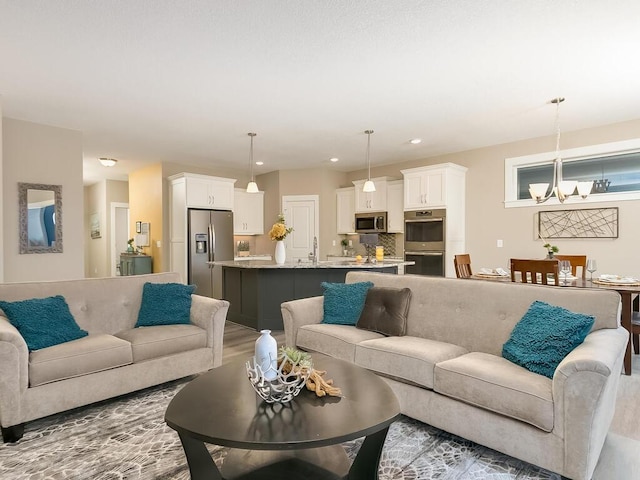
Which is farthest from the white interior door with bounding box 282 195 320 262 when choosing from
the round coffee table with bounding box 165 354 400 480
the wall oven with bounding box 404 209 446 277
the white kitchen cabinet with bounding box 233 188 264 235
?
the round coffee table with bounding box 165 354 400 480

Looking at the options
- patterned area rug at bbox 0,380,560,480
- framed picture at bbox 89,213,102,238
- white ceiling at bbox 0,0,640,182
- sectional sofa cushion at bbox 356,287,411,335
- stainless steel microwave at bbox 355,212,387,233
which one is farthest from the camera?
framed picture at bbox 89,213,102,238

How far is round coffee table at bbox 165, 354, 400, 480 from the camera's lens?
57.6 inches

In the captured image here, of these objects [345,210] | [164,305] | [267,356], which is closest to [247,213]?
[345,210]

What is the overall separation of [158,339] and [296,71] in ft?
8.33

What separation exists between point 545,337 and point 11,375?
10.1ft

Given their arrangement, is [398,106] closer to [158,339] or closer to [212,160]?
[158,339]

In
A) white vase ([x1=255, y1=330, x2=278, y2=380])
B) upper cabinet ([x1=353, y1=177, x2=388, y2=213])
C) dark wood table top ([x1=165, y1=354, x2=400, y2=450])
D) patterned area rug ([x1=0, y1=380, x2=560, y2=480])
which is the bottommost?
patterned area rug ([x1=0, y1=380, x2=560, y2=480])

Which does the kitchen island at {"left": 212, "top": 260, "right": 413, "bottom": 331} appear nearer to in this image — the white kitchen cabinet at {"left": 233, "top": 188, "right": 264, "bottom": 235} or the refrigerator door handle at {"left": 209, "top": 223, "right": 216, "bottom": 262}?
the refrigerator door handle at {"left": 209, "top": 223, "right": 216, "bottom": 262}

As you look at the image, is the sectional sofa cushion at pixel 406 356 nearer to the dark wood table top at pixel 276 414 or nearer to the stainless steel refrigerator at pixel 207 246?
the dark wood table top at pixel 276 414

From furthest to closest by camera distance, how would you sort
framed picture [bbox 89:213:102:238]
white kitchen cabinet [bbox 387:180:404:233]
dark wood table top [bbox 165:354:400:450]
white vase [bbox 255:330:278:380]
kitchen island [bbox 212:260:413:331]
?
framed picture [bbox 89:213:102:238] < white kitchen cabinet [bbox 387:180:404:233] < kitchen island [bbox 212:260:413:331] < white vase [bbox 255:330:278:380] < dark wood table top [bbox 165:354:400:450]

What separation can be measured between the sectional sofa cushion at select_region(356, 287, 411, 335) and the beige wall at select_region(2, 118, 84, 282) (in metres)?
4.17

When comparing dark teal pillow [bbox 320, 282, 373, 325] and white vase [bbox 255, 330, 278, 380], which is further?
dark teal pillow [bbox 320, 282, 373, 325]

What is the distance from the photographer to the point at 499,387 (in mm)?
2016

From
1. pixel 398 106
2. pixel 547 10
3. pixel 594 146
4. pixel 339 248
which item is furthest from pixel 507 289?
pixel 339 248
